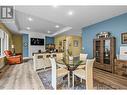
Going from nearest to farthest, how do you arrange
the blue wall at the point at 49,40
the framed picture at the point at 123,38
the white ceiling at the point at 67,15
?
1. the white ceiling at the point at 67,15
2. the framed picture at the point at 123,38
3. the blue wall at the point at 49,40

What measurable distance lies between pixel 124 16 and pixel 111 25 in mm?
732

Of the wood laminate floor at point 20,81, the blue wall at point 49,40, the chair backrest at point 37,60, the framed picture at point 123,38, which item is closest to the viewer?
the wood laminate floor at point 20,81

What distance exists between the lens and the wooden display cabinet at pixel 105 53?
495cm

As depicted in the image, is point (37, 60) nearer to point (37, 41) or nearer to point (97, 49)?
point (97, 49)

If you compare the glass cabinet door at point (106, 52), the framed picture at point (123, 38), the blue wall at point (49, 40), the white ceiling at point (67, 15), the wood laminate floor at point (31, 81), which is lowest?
the wood laminate floor at point (31, 81)

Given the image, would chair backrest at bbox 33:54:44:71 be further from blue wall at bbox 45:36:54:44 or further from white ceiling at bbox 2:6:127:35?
blue wall at bbox 45:36:54:44

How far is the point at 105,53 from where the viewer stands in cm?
532

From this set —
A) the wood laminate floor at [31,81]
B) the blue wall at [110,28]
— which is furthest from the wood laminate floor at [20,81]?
the blue wall at [110,28]

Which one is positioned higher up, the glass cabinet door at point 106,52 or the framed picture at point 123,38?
the framed picture at point 123,38

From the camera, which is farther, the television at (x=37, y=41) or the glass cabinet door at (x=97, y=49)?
the television at (x=37, y=41)

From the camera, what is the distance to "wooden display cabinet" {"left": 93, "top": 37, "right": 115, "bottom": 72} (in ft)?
16.2

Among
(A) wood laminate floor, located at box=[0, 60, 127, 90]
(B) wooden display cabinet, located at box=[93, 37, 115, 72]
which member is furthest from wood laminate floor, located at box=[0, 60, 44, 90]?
(B) wooden display cabinet, located at box=[93, 37, 115, 72]

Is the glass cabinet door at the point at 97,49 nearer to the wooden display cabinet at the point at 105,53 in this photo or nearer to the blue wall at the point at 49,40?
the wooden display cabinet at the point at 105,53
